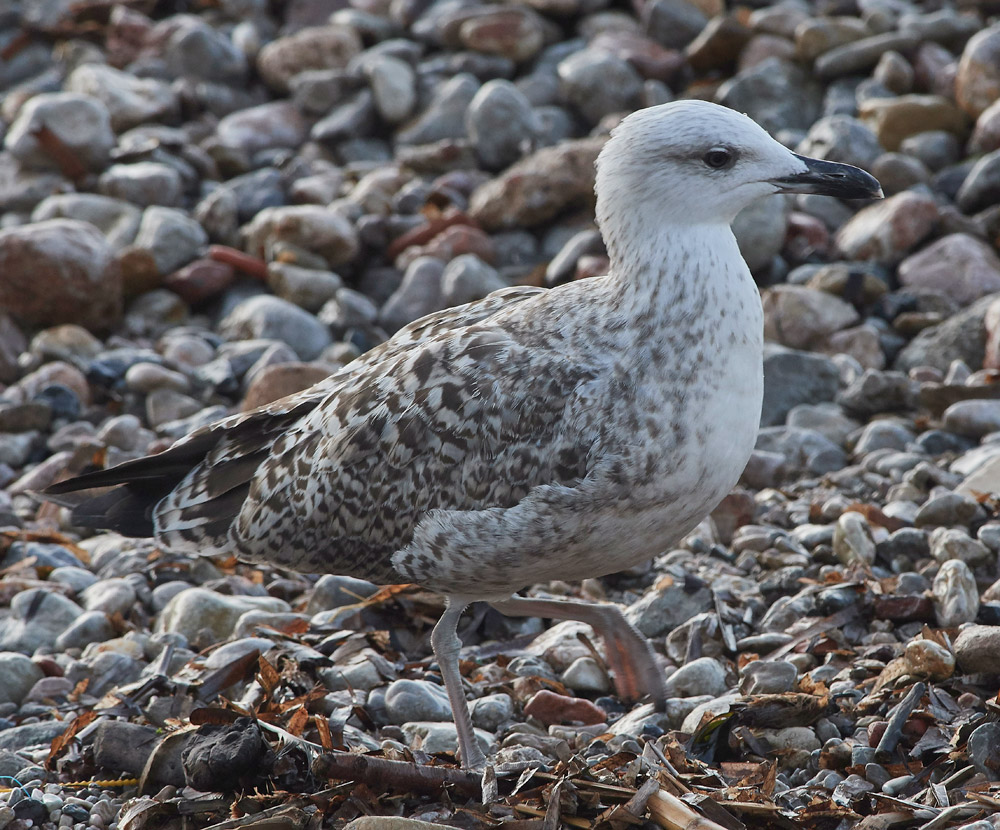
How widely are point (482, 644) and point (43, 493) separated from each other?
198 centimetres

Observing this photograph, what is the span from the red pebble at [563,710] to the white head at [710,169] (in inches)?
74.6

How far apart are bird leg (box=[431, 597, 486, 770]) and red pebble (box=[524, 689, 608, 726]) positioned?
1.16ft

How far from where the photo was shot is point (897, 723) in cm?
425

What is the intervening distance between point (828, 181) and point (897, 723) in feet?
6.08

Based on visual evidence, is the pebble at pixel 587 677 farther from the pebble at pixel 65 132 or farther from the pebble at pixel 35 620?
the pebble at pixel 65 132

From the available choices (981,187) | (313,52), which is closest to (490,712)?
(981,187)

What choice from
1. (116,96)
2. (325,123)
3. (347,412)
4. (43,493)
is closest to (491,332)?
(347,412)

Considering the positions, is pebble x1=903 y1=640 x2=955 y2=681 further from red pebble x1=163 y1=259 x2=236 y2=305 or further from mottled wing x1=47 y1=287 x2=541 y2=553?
red pebble x1=163 y1=259 x2=236 y2=305

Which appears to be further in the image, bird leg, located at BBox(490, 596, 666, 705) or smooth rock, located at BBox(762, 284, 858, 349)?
smooth rock, located at BBox(762, 284, 858, 349)

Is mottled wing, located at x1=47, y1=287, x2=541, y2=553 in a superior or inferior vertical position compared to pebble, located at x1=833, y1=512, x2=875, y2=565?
superior

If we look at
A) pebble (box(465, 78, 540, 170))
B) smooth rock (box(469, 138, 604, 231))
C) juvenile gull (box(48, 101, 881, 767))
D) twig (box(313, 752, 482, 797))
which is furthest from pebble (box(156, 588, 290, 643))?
pebble (box(465, 78, 540, 170))

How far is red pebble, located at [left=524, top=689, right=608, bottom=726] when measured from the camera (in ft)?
16.1

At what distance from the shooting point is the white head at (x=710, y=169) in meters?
4.26

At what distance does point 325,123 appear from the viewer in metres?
10.9
